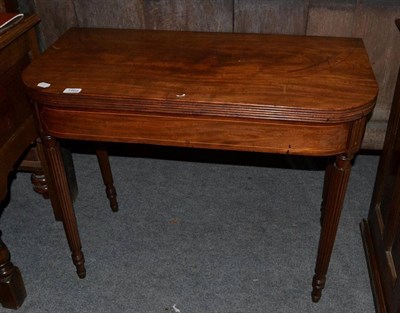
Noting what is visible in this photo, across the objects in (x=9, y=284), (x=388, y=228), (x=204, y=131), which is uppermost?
(x=204, y=131)

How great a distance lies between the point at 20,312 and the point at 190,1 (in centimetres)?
121

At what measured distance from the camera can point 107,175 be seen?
1.96 metres

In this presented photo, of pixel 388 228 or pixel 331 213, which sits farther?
pixel 388 228

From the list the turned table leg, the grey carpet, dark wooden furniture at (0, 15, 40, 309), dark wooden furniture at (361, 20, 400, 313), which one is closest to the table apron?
dark wooden furniture at (0, 15, 40, 309)

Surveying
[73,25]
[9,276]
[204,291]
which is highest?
[73,25]

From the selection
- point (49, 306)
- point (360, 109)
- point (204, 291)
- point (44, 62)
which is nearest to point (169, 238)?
point (204, 291)

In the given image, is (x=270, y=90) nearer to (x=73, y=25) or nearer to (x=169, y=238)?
(x=169, y=238)

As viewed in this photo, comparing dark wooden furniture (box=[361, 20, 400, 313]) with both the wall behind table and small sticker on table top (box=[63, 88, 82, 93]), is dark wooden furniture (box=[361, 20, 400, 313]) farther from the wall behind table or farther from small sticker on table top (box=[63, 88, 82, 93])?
small sticker on table top (box=[63, 88, 82, 93])

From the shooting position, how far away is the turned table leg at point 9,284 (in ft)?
5.10

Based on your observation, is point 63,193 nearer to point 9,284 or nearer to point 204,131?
point 9,284

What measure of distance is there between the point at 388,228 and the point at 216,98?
73 cm

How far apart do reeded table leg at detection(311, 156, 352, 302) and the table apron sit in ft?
0.22

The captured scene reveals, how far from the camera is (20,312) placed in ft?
5.34

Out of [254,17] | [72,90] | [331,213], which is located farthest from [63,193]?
[254,17]
